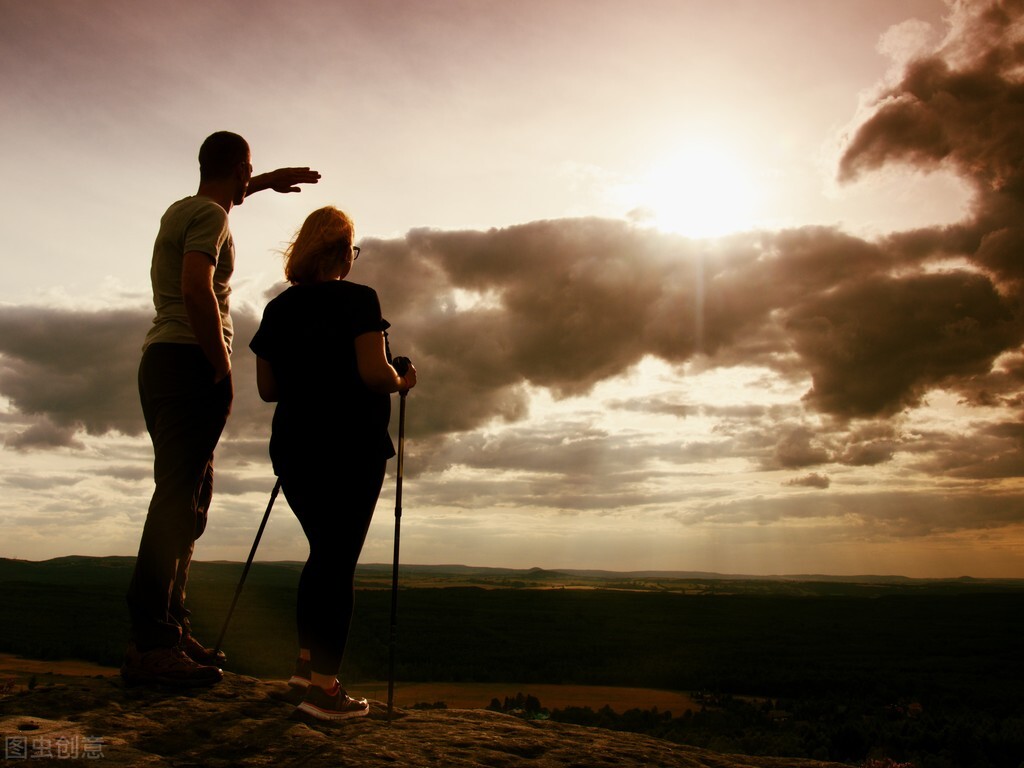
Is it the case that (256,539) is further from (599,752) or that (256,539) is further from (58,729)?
(599,752)

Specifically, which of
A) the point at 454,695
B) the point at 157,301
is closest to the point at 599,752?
the point at 157,301

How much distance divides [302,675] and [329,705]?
0.85ft

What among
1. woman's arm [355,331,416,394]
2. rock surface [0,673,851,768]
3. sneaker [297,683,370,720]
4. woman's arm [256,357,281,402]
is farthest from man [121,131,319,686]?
woman's arm [355,331,416,394]

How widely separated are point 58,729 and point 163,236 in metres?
2.41

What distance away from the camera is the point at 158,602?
3787mm

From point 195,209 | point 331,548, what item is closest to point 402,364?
point 331,548

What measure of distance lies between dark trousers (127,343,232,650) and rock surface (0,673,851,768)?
0.41 meters

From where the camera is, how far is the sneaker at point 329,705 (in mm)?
3662

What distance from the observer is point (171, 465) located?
3871 millimetres

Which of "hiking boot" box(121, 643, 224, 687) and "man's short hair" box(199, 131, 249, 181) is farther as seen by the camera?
"man's short hair" box(199, 131, 249, 181)

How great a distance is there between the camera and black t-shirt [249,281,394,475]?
12.6 ft

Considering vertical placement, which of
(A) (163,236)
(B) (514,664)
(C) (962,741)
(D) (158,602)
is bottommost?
(B) (514,664)

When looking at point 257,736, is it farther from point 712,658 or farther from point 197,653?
point 712,658

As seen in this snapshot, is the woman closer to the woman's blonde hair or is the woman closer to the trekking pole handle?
the woman's blonde hair
